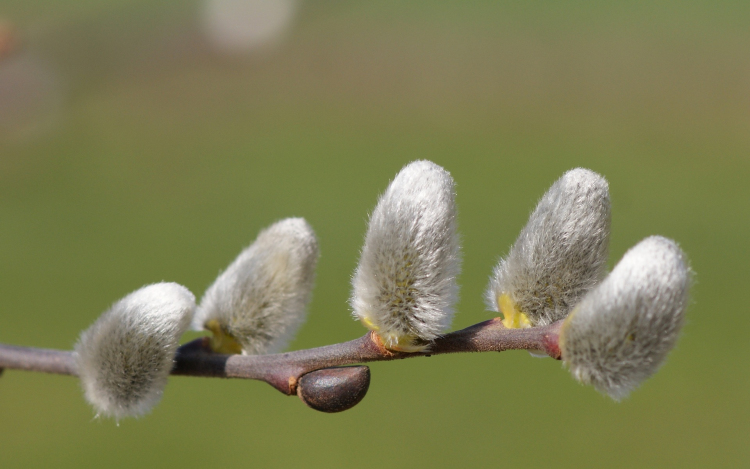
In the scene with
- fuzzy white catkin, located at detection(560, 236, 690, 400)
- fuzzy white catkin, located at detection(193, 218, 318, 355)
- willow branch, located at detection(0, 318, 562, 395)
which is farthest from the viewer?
fuzzy white catkin, located at detection(193, 218, 318, 355)

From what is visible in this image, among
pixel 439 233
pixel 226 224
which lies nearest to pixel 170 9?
pixel 226 224

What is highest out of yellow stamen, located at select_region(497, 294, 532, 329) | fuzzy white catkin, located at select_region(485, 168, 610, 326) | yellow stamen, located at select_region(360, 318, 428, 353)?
fuzzy white catkin, located at select_region(485, 168, 610, 326)

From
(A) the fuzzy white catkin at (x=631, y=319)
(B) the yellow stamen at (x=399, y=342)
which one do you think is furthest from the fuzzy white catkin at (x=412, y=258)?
(A) the fuzzy white catkin at (x=631, y=319)

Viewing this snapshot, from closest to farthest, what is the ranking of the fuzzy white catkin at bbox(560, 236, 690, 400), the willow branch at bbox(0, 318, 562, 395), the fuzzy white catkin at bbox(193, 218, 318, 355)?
the fuzzy white catkin at bbox(560, 236, 690, 400) → the willow branch at bbox(0, 318, 562, 395) → the fuzzy white catkin at bbox(193, 218, 318, 355)

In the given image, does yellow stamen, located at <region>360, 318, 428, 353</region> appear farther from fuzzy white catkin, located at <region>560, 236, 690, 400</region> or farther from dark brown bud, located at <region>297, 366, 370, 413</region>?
fuzzy white catkin, located at <region>560, 236, 690, 400</region>

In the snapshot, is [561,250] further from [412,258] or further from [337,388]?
[337,388]

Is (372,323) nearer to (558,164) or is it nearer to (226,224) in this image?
(226,224)

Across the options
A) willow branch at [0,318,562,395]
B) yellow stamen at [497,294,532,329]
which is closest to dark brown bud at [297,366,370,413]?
willow branch at [0,318,562,395]

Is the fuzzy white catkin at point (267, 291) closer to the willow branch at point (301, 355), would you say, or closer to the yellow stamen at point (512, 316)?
the willow branch at point (301, 355)
